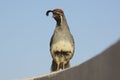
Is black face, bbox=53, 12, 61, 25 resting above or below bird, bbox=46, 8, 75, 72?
above

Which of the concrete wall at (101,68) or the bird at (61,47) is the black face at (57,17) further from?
the concrete wall at (101,68)

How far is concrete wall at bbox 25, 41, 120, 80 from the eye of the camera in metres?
4.31

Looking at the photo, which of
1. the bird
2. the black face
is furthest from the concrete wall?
the black face

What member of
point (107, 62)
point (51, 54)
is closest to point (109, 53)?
point (107, 62)

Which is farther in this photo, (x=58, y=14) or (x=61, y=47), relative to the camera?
(x=58, y=14)

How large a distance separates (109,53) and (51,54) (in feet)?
19.9

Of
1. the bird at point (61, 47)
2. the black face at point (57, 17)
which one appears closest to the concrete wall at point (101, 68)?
the bird at point (61, 47)

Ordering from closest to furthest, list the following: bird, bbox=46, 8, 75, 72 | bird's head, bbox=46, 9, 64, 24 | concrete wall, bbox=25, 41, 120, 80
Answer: concrete wall, bbox=25, 41, 120, 80 → bird, bbox=46, 8, 75, 72 → bird's head, bbox=46, 9, 64, 24

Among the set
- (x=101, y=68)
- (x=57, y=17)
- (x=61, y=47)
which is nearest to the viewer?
(x=101, y=68)

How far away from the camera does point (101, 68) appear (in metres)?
4.77

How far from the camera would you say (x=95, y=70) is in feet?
16.4

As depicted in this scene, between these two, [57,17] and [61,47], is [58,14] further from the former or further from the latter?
[61,47]

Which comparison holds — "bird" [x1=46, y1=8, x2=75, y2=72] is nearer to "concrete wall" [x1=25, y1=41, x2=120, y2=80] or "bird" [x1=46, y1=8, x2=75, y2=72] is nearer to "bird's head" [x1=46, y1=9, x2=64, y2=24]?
"bird's head" [x1=46, y1=9, x2=64, y2=24]

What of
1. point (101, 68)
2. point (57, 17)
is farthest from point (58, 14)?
point (101, 68)
